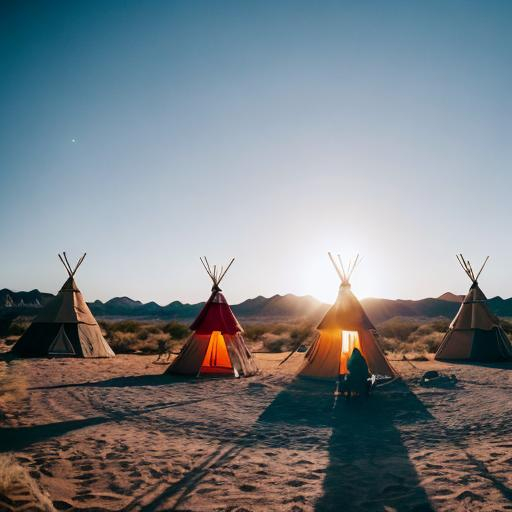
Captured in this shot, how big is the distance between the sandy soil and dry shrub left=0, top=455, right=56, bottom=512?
0.21 metres

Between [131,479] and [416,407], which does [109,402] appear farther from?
[416,407]

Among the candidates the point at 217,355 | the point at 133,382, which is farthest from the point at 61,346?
the point at 133,382

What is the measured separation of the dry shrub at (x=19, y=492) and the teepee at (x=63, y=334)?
499 inches

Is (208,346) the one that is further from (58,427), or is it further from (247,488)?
(247,488)

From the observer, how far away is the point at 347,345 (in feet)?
41.2

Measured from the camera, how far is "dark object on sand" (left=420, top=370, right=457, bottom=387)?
10.8m

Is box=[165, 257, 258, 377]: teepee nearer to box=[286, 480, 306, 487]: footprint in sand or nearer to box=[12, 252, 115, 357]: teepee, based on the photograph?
box=[12, 252, 115, 357]: teepee

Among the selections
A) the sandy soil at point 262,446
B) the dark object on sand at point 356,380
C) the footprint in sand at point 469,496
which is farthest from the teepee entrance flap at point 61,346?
the footprint in sand at point 469,496

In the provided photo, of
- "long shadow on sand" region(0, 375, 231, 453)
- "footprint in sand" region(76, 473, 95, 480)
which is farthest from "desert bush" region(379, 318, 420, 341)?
"footprint in sand" region(76, 473, 95, 480)

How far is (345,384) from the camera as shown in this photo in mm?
8953

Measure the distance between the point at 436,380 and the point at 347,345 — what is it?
264 cm

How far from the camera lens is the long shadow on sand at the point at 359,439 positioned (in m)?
4.11

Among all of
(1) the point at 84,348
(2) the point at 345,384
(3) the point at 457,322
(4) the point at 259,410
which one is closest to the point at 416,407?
(2) the point at 345,384

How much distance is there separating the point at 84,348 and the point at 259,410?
10.4 metres
